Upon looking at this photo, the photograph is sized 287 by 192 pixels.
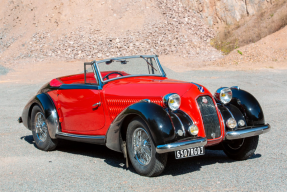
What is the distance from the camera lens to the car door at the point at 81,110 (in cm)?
523

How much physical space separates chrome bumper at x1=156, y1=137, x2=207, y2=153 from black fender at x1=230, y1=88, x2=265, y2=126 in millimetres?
1147

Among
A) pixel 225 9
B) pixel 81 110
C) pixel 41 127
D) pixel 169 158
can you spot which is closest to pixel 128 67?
pixel 81 110

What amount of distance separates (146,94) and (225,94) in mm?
1219

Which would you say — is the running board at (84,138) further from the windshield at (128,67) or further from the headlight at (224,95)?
the headlight at (224,95)

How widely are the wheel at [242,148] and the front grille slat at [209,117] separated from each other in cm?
68

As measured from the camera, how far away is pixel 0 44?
1423 inches

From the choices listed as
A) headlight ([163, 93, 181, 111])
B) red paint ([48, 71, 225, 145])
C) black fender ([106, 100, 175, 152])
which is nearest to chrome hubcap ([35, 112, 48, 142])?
red paint ([48, 71, 225, 145])

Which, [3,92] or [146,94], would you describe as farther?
[3,92]

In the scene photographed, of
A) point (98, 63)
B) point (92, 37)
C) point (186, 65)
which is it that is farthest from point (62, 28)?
point (98, 63)

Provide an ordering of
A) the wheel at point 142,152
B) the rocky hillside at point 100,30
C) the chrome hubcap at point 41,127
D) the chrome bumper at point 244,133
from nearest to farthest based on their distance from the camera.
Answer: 1. the wheel at point 142,152
2. the chrome bumper at point 244,133
3. the chrome hubcap at point 41,127
4. the rocky hillside at point 100,30

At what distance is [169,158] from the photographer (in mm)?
5320

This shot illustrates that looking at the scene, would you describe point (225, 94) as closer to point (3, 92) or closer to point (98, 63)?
point (98, 63)

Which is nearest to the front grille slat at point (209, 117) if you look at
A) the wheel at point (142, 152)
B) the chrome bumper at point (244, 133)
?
the chrome bumper at point (244, 133)

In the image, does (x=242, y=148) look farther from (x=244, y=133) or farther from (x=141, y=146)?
(x=141, y=146)
